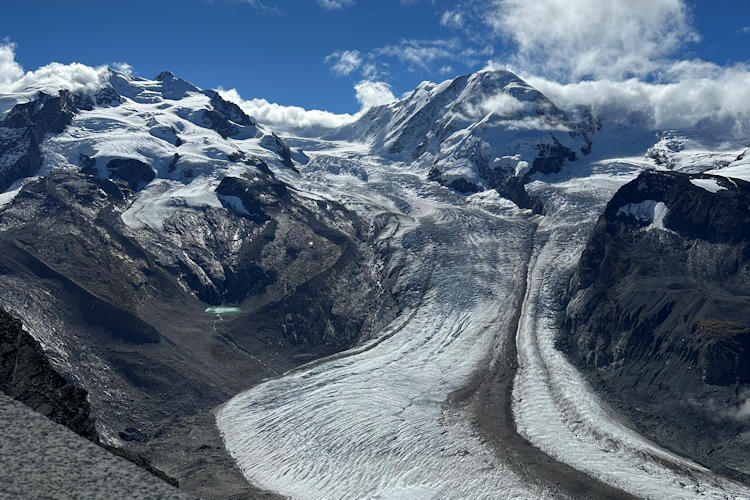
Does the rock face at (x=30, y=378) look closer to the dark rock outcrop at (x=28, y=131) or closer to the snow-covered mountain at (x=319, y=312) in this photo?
the snow-covered mountain at (x=319, y=312)

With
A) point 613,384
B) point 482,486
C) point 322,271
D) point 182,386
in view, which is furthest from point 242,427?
point 322,271

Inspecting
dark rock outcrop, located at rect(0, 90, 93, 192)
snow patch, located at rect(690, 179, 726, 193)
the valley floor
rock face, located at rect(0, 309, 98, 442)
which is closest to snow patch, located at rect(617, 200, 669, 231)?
snow patch, located at rect(690, 179, 726, 193)

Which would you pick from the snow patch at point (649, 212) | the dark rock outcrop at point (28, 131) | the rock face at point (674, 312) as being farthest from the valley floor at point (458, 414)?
the dark rock outcrop at point (28, 131)

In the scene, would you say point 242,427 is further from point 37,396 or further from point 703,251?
point 703,251

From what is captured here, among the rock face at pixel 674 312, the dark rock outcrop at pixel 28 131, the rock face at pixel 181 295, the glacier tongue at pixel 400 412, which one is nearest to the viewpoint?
the glacier tongue at pixel 400 412

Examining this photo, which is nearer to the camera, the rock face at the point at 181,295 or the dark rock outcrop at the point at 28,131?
the rock face at the point at 181,295

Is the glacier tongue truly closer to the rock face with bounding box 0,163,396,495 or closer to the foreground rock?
the rock face with bounding box 0,163,396,495
